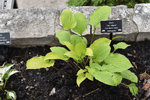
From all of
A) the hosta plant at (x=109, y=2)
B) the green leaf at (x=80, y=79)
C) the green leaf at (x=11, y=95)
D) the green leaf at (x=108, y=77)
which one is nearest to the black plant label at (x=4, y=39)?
the green leaf at (x=11, y=95)

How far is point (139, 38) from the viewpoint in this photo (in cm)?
169

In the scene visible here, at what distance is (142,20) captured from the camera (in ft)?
5.33

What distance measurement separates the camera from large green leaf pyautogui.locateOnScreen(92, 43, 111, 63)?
1125 mm

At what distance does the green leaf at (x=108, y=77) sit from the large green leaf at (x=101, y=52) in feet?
0.38

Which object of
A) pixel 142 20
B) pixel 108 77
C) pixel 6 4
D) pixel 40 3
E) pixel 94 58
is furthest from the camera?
pixel 40 3

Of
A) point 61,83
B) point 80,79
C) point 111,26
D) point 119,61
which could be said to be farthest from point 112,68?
point 61,83

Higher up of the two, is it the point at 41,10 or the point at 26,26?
the point at 41,10

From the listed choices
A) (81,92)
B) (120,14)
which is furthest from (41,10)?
(81,92)

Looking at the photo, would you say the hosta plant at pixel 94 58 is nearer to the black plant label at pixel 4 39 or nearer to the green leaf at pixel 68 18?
the green leaf at pixel 68 18

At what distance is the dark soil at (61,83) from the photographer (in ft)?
4.46

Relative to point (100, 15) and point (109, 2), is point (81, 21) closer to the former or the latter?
point (100, 15)

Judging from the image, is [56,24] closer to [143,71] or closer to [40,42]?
[40,42]

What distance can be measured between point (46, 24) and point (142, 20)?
1081 mm

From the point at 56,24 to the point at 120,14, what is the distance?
2.44 ft
